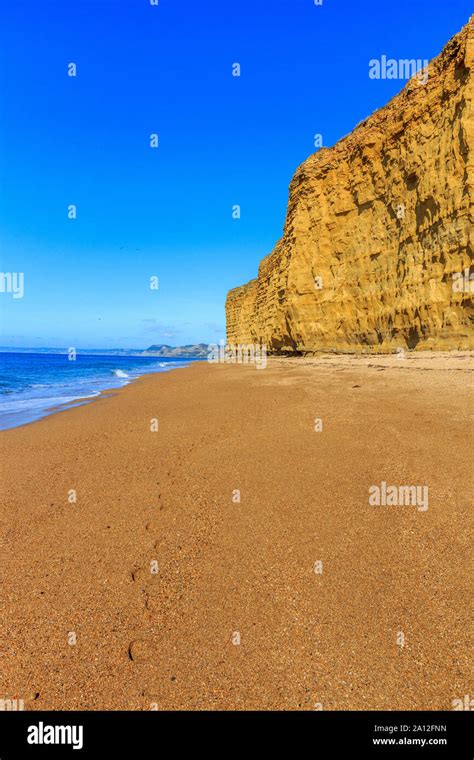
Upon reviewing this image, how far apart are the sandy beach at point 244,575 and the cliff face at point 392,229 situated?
556 inches

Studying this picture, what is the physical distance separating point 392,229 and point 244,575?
2453 centimetres

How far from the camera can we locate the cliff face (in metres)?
16.8

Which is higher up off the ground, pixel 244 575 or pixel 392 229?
pixel 392 229

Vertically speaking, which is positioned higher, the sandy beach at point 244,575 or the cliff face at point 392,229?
the cliff face at point 392,229

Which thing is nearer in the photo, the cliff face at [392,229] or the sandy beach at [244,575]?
the sandy beach at [244,575]

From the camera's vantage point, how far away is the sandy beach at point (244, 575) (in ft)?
7.08

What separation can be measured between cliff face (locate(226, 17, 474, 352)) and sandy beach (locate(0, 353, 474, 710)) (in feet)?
46.4

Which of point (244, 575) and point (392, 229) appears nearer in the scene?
point (244, 575)

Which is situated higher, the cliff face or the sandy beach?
the cliff face

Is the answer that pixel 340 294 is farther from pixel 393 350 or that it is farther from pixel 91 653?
pixel 91 653

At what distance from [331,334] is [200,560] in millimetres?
26083

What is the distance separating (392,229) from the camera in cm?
2191

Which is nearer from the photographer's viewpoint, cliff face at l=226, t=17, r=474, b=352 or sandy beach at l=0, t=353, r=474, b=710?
sandy beach at l=0, t=353, r=474, b=710

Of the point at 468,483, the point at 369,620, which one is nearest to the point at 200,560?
the point at 369,620
